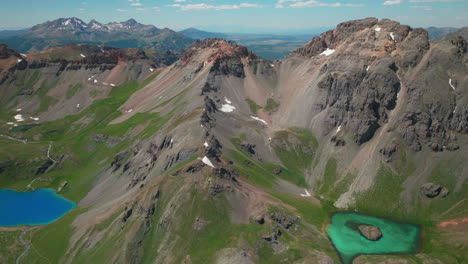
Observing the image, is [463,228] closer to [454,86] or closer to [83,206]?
[454,86]

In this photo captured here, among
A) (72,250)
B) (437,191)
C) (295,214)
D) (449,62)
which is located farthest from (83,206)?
(449,62)

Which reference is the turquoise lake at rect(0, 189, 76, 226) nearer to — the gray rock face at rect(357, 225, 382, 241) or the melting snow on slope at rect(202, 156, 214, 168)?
the melting snow on slope at rect(202, 156, 214, 168)

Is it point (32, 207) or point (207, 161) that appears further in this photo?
point (32, 207)

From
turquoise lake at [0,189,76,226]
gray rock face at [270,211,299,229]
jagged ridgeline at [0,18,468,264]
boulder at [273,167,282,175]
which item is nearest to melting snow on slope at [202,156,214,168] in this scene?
jagged ridgeline at [0,18,468,264]

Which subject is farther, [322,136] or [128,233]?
[322,136]

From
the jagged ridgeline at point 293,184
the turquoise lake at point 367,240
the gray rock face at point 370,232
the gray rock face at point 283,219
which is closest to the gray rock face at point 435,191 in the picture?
the jagged ridgeline at point 293,184

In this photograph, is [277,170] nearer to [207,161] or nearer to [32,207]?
[207,161]

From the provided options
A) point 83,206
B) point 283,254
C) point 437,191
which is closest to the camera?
point 283,254

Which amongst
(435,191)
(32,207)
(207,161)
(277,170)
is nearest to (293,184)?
(277,170)
